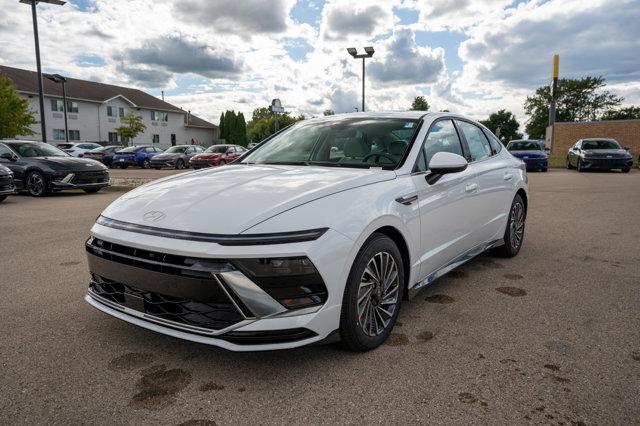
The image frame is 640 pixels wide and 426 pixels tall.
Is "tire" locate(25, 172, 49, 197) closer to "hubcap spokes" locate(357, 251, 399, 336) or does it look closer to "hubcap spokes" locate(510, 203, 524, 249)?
"hubcap spokes" locate(510, 203, 524, 249)

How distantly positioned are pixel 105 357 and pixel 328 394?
4.53 feet

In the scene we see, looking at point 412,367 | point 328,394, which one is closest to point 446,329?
point 412,367

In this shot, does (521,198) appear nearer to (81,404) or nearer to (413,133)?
(413,133)

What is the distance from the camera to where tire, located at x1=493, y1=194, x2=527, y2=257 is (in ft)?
16.7

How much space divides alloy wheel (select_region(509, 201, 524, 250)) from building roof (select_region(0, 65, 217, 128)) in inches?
1944

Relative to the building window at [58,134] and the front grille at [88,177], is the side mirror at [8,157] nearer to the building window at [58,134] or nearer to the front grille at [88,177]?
the front grille at [88,177]

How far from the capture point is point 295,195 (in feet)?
8.76

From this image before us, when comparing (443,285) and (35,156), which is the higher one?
(35,156)

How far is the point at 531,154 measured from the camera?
68.4 feet

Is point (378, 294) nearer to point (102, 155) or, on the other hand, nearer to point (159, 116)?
point (102, 155)

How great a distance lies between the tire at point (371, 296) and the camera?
8.69ft

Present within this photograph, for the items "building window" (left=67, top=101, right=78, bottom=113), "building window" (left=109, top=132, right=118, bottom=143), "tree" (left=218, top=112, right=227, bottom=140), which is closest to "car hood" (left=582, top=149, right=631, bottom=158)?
"building window" (left=67, top=101, right=78, bottom=113)

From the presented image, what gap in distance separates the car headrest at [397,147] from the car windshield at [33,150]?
11.4 meters

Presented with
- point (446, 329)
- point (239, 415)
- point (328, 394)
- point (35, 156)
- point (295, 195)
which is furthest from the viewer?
point (35, 156)
